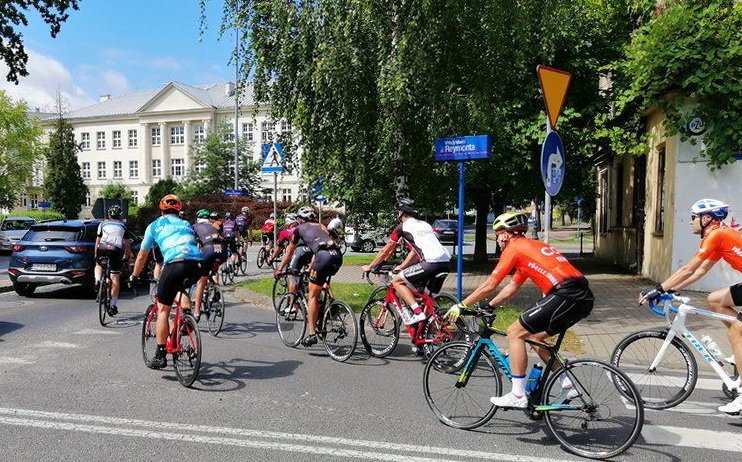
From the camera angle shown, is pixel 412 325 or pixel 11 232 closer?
pixel 412 325

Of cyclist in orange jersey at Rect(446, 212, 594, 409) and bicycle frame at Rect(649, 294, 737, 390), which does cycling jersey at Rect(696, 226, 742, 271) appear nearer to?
bicycle frame at Rect(649, 294, 737, 390)

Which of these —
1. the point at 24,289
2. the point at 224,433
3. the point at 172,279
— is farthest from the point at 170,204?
the point at 24,289

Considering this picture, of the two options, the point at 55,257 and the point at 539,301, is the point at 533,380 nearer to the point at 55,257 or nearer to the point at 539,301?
the point at 539,301

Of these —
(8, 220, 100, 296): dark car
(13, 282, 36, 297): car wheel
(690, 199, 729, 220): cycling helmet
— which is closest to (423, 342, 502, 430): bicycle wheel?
(690, 199, 729, 220): cycling helmet

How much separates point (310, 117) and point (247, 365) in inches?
197

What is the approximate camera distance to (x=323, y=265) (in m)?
7.09

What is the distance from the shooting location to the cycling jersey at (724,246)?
534cm

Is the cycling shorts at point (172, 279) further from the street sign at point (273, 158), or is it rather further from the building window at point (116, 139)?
the building window at point (116, 139)

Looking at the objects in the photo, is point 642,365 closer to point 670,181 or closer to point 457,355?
point 457,355

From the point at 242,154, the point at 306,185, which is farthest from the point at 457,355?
the point at 242,154

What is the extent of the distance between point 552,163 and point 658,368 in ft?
9.70

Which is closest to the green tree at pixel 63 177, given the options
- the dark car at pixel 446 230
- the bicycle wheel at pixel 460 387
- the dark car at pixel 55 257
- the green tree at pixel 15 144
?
the green tree at pixel 15 144

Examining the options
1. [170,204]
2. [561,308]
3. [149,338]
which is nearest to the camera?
[561,308]

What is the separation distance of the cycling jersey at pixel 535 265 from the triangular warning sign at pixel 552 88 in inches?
126
